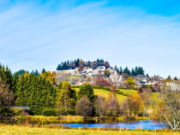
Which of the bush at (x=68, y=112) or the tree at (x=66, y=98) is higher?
the tree at (x=66, y=98)

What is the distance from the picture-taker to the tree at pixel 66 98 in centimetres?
9062

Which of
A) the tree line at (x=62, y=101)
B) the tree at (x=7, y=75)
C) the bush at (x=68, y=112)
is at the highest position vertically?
the tree at (x=7, y=75)

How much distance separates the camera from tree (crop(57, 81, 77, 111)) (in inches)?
3568

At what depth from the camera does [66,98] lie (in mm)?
94250

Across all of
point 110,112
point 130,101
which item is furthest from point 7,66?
point 130,101

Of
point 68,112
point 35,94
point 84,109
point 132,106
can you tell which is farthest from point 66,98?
point 132,106

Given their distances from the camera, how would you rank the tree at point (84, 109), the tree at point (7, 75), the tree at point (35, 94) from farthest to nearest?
the tree at point (7, 75)
the tree at point (35, 94)
the tree at point (84, 109)

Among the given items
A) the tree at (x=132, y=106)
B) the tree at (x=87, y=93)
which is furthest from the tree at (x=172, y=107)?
the tree at (x=87, y=93)

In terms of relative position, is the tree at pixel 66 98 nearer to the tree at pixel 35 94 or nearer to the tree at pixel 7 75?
the tree at pixel 35 94

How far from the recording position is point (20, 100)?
90.2 metres

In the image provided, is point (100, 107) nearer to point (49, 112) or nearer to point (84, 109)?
point (84, 109)

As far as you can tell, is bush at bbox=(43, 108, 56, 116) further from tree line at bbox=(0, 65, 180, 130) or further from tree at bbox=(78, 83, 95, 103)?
tree at bbox=(78, 83, 95, 103)

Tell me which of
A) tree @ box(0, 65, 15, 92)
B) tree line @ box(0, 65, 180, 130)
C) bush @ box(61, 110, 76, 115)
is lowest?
bush @ box(61, 110, 76, 115)

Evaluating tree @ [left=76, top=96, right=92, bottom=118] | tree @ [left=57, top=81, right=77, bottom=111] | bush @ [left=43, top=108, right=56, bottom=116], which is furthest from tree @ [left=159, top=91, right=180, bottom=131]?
tree @ [left=57, top=81, right=77, bottom=111]
